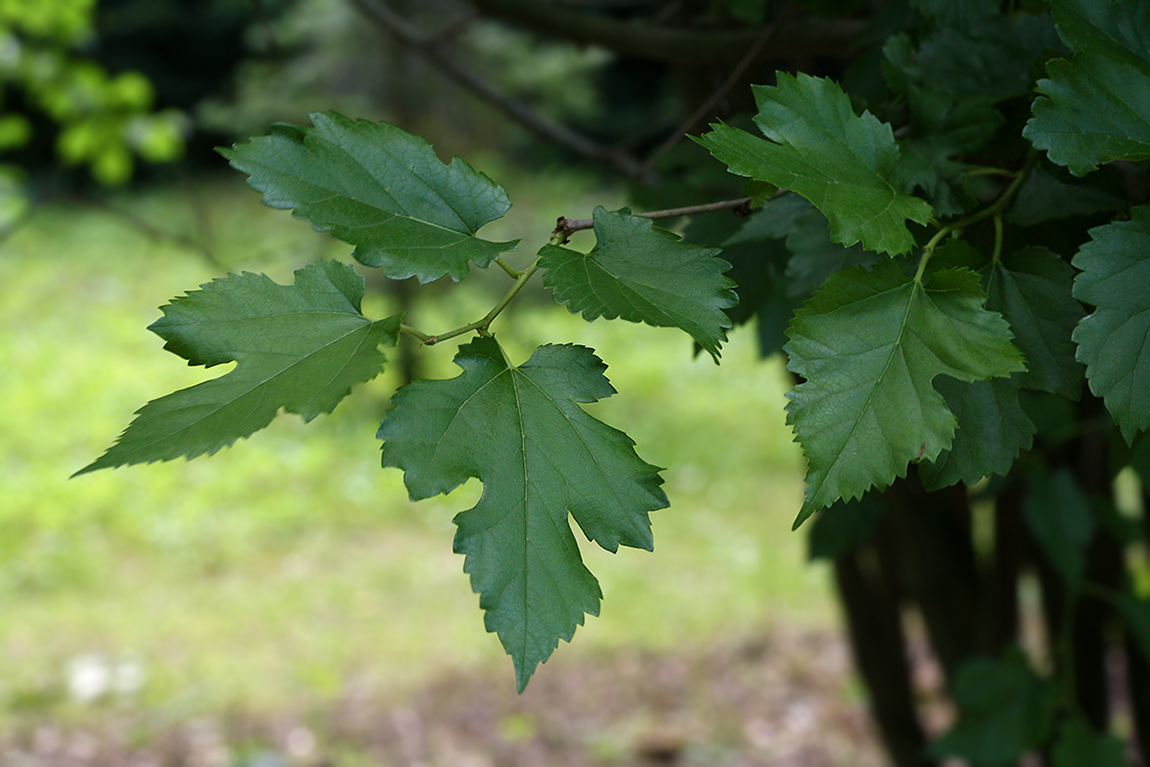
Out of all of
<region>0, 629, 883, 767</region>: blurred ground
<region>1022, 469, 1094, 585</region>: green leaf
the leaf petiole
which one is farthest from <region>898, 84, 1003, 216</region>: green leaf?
<region>0, 629, 883, 767</region>: blurred ground

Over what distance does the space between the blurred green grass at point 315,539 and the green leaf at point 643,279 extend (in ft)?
6.02

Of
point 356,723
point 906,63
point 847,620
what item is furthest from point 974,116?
point 356,723

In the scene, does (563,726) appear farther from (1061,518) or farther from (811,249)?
(811,249)

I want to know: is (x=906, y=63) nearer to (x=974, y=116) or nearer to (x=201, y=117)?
(x=974, y=116)

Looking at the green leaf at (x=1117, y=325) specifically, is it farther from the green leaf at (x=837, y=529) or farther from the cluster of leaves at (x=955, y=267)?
the green leaf at (x=837, y=529)

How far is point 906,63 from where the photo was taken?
728 mm

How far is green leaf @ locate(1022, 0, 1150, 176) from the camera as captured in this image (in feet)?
1.63

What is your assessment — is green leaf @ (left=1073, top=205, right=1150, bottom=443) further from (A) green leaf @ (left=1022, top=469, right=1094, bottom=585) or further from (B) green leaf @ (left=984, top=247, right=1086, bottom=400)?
(A) green leaf @ (left=1022, top=469, right=1094, bottom=585)

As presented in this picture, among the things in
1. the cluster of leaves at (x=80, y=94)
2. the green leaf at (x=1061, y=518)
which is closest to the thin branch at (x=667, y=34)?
the green leaf at (x=1061, y=518)

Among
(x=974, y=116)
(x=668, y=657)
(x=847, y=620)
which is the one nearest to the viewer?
(x=974, y=116)

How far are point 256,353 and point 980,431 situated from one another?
367mm

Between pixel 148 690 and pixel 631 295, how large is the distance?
3212mm

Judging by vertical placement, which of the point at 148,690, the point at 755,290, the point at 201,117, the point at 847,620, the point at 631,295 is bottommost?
the point at 201,117

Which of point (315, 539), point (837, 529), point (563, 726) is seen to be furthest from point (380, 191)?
point (315, 539)
